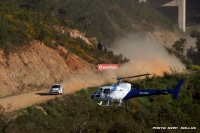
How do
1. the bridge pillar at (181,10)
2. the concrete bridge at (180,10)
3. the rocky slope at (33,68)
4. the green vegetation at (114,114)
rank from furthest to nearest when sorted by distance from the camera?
1. the concrete bridge at (180,10)
2. the bridge pillar at (181,10)
3. the rocky slope at (33,68)
4. the green vegetation at (114,114)

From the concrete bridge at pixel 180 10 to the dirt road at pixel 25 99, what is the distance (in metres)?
84.0

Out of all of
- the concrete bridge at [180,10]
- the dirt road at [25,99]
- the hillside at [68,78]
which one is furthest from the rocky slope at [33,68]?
the concrete bridge at [180,10]

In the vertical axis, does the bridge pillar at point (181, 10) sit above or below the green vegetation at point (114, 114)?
above

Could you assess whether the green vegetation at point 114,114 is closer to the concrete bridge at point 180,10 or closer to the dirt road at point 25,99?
the dirt road at point 25,99

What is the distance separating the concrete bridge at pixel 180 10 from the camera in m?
123

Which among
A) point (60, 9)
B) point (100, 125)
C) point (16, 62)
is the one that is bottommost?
point (100, 125)

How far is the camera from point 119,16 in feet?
337

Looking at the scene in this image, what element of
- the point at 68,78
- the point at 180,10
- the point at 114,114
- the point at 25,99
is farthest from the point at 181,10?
the point at 25,99

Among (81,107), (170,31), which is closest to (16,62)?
(81,107)

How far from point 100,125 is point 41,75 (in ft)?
50.5

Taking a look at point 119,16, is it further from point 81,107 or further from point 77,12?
point 81,107

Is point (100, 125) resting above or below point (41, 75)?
below

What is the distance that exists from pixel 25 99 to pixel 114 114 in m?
7.96

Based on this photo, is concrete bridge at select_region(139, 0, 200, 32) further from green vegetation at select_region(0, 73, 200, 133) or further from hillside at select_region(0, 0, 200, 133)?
green vegetation at select_region(0, 73, 200, 133)
